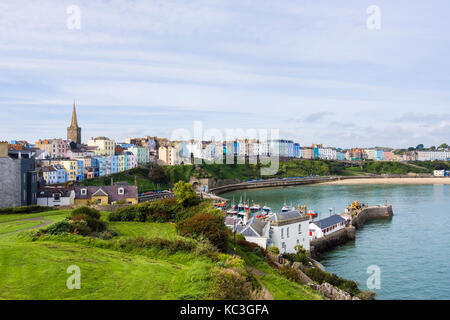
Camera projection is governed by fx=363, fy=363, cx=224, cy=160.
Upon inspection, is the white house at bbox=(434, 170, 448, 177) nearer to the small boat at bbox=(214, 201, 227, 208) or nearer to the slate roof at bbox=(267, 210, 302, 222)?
the small boat at bbox=(214, 201, 227, 208)

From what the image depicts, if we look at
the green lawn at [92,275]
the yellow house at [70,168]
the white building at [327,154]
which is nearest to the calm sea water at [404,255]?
the green lawn at [92,275]

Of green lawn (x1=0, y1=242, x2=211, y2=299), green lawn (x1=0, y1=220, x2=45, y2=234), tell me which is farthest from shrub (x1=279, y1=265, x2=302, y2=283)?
green lawn (x1=0, y1=220, x2=45, y2=234)

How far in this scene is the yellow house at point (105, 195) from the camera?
41.5 m

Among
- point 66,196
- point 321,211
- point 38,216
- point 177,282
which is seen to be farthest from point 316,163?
point 177,282

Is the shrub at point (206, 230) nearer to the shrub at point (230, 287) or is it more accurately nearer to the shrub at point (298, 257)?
the shrub at point (298, 257)

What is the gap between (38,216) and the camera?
2788 centimetres

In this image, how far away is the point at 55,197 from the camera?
135 feet

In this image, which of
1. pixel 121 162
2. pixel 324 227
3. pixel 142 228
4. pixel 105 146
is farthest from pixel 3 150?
pixel 105 146

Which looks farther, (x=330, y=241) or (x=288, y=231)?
(x=330, y=241)

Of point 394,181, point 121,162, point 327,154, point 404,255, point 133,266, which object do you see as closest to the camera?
point 133,266

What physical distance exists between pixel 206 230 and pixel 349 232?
82.8 feet

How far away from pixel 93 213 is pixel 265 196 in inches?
2347

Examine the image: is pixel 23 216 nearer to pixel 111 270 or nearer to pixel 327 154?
pixel 111 270

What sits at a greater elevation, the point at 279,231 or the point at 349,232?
the point at 279,231
